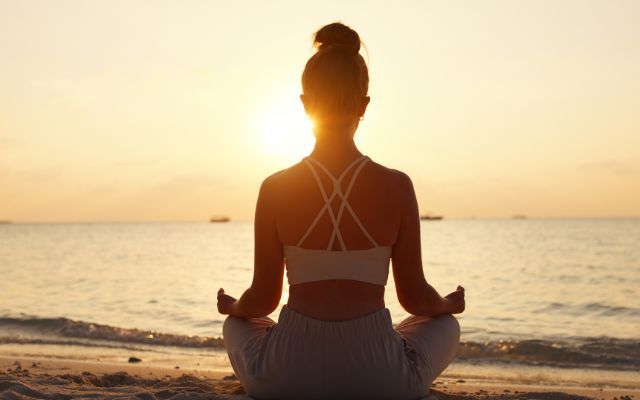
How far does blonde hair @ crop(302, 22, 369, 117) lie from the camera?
3.29 metres

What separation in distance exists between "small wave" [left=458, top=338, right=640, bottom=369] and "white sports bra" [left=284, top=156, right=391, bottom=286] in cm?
610

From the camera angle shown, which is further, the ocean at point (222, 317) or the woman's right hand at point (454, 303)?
the ocean at point (222, 317)

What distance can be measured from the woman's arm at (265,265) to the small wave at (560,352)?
5.95 m

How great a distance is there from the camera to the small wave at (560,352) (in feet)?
29.6

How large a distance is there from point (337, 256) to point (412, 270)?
17.8 inches

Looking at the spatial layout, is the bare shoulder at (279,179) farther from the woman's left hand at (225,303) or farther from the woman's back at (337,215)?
the woman's left hand at (225,303)

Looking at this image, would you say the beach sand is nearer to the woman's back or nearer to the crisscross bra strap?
the woman's back

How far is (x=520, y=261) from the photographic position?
106 feet

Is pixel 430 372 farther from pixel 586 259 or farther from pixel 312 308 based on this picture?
pixel 586 259

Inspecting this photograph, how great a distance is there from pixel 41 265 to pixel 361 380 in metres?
28.8

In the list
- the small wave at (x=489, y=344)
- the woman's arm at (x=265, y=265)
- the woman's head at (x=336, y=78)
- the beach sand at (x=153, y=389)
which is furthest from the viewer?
the small wave at (x=489, y=344)

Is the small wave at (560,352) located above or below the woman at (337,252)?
below

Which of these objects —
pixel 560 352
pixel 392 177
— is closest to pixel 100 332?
pixel 560 352

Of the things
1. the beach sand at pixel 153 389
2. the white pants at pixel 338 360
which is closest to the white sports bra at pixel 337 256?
the white pants at pixel 338 360
